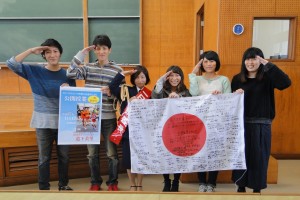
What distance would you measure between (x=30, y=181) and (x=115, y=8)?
4.17m

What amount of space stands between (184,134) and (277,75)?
863mm

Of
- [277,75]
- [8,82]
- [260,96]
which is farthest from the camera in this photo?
[8,82]

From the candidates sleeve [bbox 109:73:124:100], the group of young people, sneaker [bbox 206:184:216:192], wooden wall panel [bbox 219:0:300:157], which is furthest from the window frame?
sleeve [bbox 109:73:124:100]

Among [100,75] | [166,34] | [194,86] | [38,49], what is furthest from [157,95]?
[166,34]

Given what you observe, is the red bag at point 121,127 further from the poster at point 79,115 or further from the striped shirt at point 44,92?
the striped shirt at point 44,92

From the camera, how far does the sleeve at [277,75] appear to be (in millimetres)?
2020

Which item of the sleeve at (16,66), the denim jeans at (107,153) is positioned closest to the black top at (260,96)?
the denim jeans at (107,153)

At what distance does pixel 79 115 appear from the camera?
2.30 metres

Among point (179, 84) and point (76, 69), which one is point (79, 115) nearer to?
point (76, 69)

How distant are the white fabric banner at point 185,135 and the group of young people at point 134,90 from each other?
0.11 metres

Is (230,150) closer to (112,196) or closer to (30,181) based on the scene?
(112,196)

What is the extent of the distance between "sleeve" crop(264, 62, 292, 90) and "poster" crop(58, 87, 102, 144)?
137cm

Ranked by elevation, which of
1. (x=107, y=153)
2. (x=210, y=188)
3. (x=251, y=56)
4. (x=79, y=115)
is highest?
(x=251, y=56)

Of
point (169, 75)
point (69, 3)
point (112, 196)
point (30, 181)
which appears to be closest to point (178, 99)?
point (169, 75)
